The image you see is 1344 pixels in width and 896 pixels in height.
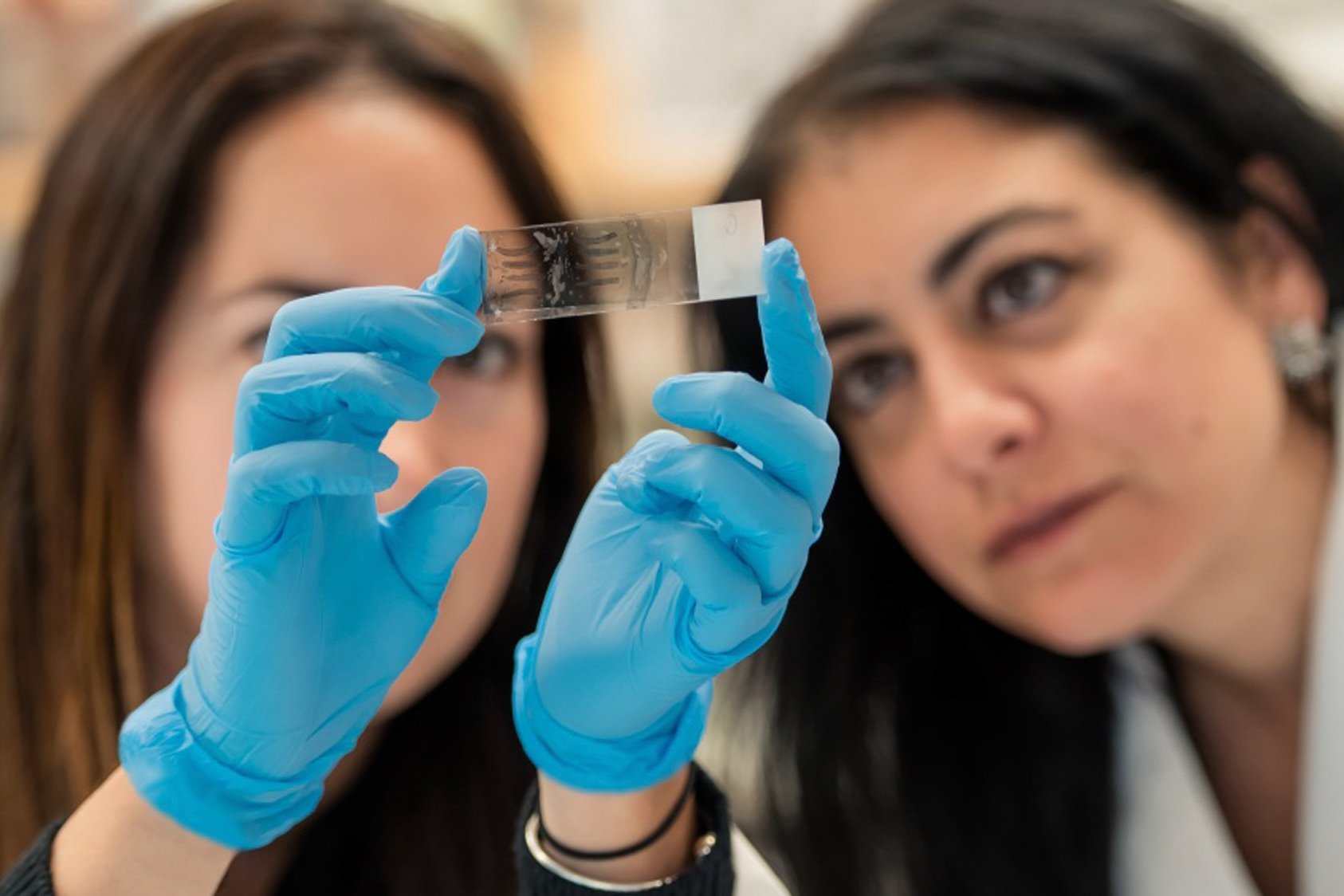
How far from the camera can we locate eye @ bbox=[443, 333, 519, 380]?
2.81ft

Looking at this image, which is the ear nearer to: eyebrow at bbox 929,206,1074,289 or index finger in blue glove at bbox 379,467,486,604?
eyebrow at bbox 929,206,1074,289

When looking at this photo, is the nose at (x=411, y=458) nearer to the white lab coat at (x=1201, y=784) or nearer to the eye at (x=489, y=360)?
the eye at (x=489, y=360)

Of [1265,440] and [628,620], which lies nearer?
[628,620]

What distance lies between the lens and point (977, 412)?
2.69ft

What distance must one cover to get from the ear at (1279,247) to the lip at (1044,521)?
0.25m

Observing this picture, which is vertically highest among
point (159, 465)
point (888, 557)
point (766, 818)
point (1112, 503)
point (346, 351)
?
point (346, 351)

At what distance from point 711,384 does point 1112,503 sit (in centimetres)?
43

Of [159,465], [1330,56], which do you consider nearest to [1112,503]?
[159,465]

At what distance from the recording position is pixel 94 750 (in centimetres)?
83

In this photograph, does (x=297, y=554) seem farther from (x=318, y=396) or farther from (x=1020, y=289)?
(x=1020, y=289)

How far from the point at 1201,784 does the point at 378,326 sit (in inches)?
33.3

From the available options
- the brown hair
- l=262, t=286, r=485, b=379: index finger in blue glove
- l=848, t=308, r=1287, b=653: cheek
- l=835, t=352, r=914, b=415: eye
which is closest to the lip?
l=848, t=308, r=1287, b=653: cheek

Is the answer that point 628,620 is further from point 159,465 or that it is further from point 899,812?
point 899,812

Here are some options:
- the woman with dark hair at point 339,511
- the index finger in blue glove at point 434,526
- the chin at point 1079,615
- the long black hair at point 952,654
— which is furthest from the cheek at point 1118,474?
the index finger in blue glove at point 434,526
